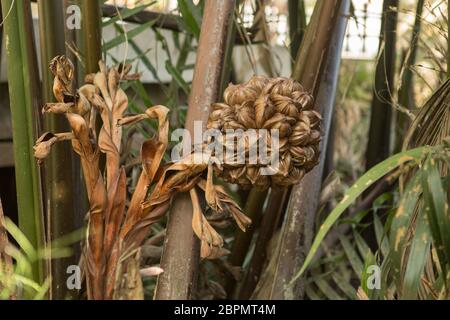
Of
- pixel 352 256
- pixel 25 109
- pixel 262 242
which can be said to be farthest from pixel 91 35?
pixel 352 256

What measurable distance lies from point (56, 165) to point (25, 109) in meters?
0.05

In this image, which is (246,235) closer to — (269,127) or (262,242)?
(262,242)

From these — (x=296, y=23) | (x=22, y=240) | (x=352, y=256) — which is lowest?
(x=352, y=256)

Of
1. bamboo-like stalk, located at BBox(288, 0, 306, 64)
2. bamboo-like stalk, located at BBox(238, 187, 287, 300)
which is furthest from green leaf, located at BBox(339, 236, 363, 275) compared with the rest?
bamboo-like stalk, located at BBox(288, 0, 306, 64)

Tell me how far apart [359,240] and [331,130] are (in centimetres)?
15

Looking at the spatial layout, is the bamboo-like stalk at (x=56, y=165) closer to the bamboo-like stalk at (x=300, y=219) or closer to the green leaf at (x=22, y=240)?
the green leaf at (x=22, y=240)

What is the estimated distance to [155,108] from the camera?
0.45m

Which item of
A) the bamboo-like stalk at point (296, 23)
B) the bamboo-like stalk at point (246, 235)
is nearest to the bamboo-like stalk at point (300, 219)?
the bamboo-like stalk at point (246, 235)

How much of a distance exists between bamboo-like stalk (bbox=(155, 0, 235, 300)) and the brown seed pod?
0.05 ft

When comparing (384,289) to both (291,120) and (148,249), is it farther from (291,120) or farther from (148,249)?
(148,249)

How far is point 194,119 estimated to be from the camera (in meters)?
0.46

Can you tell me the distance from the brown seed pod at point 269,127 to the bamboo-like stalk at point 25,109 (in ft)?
0.50

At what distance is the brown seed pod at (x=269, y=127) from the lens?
43 centimetres

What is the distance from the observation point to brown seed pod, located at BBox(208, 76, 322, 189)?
43 cm
